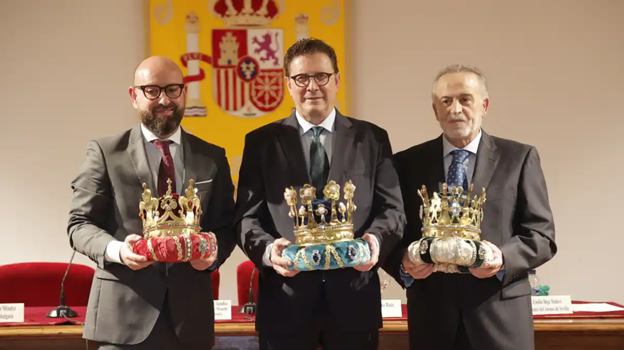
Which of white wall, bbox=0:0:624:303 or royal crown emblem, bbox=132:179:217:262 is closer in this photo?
royal crown emblem, bbox=132:179:217:262

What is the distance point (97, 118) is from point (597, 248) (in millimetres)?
4049

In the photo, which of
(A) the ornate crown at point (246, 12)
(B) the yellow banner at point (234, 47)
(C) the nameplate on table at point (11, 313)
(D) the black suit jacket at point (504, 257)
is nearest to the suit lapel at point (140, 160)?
(D) the black suit jacket at point (504, 257)

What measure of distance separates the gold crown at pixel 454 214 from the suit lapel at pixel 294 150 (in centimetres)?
46

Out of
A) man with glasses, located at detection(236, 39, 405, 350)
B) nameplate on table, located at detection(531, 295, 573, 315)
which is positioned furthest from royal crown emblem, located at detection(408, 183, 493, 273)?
nameplate on table, located at detection(531, 295, 573, 315)

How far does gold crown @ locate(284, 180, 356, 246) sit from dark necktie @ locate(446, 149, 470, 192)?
1.58ft

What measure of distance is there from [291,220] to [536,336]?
147 centimetres

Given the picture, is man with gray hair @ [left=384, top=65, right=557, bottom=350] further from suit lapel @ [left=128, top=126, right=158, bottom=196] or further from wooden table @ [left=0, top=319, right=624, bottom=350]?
suit lapel @ [left=128, top=126, right=158, bottom=196]

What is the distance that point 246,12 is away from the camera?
534cm

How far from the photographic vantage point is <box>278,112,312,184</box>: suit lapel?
8.71 ft

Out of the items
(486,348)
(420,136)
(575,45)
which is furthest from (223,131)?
(486,348)

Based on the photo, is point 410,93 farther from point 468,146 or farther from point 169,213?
point 169,213

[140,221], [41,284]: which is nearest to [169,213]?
[140,221]

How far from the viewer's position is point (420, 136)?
17.9 feet

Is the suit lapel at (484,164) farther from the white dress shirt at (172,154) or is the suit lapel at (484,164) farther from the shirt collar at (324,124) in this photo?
the white dress shirt at (172,154)
